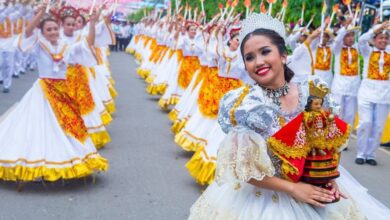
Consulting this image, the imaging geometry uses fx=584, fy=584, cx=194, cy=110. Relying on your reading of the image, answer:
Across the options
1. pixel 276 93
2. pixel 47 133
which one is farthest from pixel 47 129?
pixel 276 93

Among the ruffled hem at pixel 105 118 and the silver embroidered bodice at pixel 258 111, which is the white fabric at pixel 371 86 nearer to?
the ruffled hem at pixel 105 118

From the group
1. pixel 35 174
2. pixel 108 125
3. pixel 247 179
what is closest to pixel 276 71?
pixel 247 179

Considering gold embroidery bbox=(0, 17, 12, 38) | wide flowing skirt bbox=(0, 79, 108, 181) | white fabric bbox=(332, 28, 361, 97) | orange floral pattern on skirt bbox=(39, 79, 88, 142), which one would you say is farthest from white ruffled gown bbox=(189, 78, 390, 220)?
gold embroidery bbox=(0, 17, 12, 38)

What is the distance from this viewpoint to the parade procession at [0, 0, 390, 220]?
264cm

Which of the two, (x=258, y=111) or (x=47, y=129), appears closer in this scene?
(x=258, y=111)

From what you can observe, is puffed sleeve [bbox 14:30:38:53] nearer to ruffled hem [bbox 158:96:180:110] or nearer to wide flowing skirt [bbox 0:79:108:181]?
wide flowing skirt [bbox 0:79:108:181]

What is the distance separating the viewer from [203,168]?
5.91 meters

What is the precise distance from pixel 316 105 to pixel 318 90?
83 millimetres

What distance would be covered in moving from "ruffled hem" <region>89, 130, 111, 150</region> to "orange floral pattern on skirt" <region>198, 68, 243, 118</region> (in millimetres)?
1466

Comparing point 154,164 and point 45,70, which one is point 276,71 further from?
point 154,164

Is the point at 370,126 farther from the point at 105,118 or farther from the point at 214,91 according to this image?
the point at 105,118

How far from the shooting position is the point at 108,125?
9.72m

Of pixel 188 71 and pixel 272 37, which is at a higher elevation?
pixel 272 37

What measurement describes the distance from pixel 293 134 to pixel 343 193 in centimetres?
51
